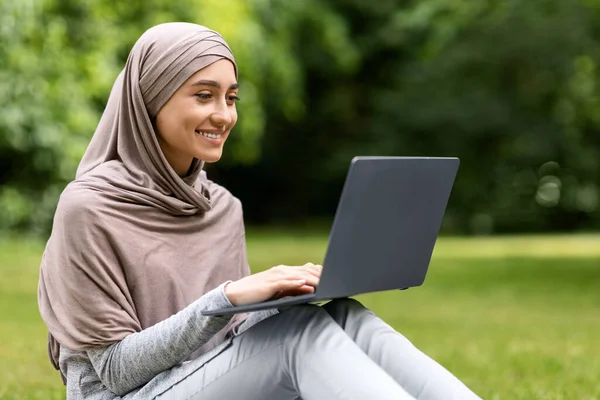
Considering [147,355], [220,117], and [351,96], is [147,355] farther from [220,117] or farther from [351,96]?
[351,96]

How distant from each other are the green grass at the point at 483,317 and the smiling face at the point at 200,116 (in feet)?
6.03

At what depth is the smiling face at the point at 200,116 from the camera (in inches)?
105

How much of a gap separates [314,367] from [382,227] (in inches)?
14.4

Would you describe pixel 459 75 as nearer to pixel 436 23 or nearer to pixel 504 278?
pixel 436 23

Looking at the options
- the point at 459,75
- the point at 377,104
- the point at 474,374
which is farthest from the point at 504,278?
the point at 377,104

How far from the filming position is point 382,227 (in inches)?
94.2

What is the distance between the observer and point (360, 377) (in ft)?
7.41

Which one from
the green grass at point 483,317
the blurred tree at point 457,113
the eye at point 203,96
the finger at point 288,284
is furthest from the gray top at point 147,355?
the blurred tree at point 457,113

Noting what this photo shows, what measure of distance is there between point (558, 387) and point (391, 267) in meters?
2.15

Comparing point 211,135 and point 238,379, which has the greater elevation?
point 211,135

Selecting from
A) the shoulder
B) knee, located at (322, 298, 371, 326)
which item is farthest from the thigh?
the shoulder

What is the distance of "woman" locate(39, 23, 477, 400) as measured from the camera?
7.71ft

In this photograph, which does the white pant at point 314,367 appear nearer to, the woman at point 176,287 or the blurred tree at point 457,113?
the woman at point 176,287

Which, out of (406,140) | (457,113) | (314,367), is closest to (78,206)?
(314,367)
